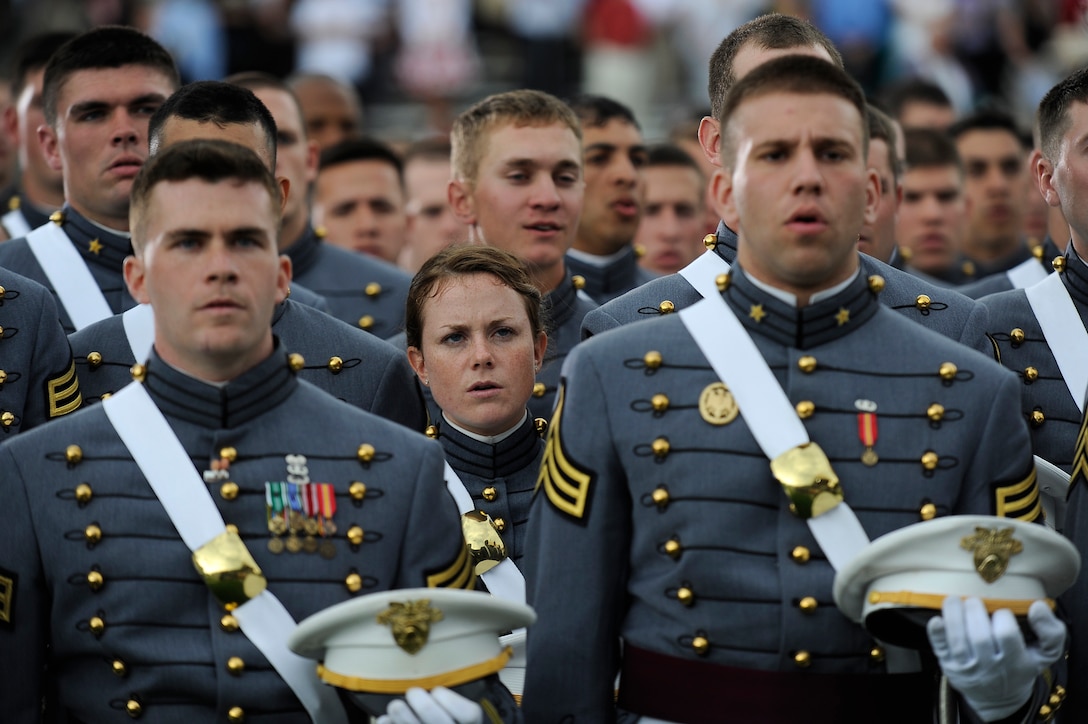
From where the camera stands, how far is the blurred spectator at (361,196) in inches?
396

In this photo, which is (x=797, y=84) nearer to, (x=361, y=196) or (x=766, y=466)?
(x=766, y=466)

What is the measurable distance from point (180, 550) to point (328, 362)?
4.86ft

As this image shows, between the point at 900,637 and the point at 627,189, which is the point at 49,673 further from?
the point at 627,189

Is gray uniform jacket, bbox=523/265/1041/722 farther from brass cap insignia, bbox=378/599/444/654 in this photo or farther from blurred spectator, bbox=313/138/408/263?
blurred spectator, bbox=313/138/408/263

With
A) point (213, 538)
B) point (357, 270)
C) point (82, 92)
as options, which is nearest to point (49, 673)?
point (213, 538)

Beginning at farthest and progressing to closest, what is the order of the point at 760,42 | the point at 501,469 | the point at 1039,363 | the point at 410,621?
the point at 760,42, the point at 501,469, the point at 1039,363, the point at 410,621

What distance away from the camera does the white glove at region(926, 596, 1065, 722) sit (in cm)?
423

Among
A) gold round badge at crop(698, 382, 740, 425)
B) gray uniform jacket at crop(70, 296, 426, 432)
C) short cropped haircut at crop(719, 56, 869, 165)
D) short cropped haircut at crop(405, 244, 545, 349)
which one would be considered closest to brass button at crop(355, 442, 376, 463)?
gold round badge at crop(698, 382, 740, 425)

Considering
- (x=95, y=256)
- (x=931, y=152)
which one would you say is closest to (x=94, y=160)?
(x=95, y=256)

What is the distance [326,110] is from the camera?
11539 mm

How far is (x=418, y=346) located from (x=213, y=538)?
1795 millimetres

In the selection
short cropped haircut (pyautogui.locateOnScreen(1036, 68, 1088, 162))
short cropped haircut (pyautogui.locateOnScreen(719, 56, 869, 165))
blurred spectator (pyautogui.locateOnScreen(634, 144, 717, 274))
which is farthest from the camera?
blurred spectator (pyautogui.locateOnScreen(634, 144, 717, 274))

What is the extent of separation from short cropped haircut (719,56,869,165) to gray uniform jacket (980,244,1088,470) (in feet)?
4.47

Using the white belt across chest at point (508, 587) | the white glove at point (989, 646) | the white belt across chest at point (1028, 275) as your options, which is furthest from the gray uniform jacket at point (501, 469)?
the white belt across chest at point (1028, 275)
